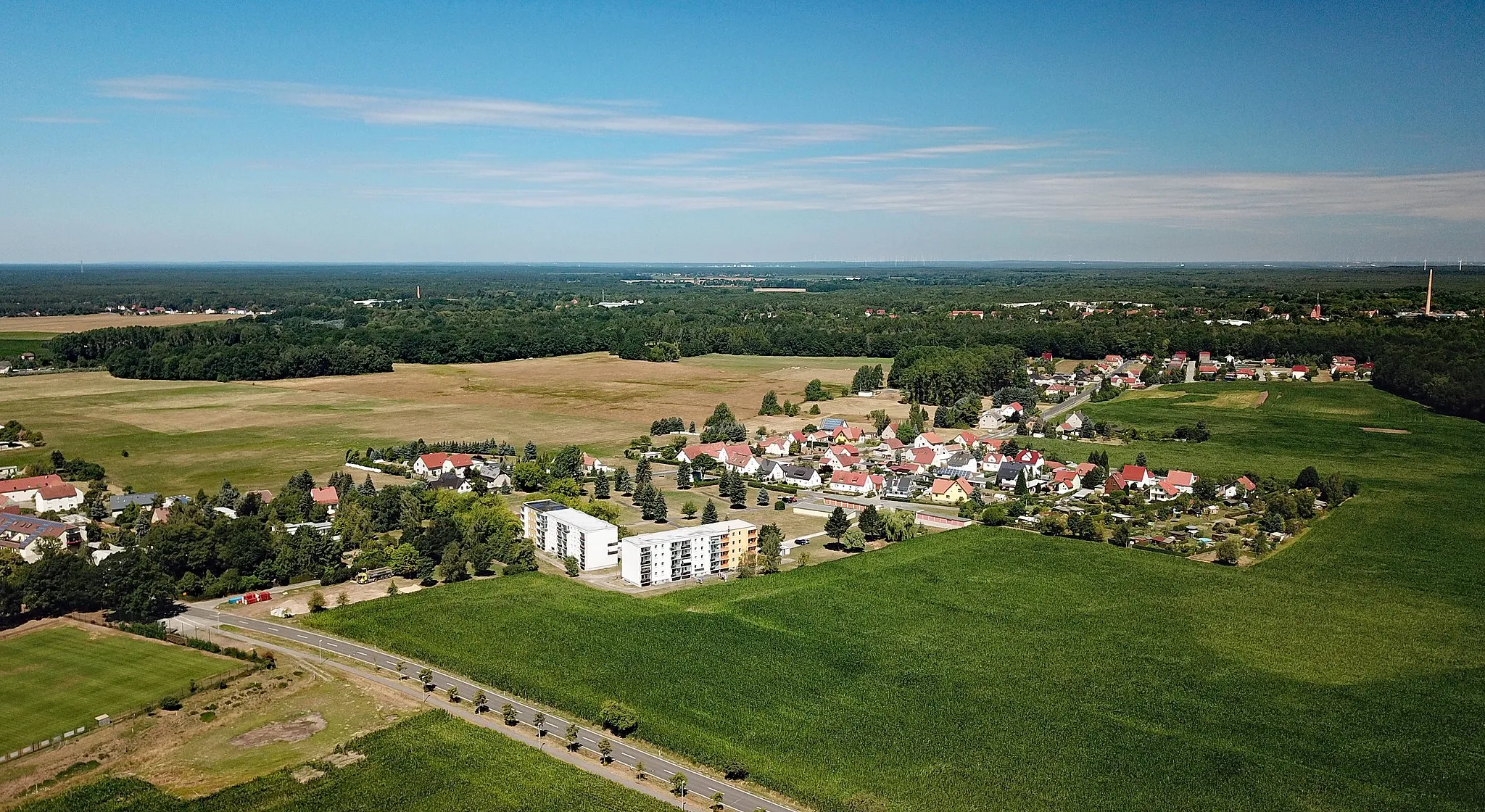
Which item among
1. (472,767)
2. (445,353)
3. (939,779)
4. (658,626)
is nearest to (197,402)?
(445,353)

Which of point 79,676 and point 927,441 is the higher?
point 927,441

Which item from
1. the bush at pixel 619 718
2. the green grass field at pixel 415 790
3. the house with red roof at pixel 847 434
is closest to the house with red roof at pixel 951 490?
the house with red roof at pixel 847 434

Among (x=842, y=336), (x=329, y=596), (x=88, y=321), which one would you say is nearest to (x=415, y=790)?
(x=329, y=596)

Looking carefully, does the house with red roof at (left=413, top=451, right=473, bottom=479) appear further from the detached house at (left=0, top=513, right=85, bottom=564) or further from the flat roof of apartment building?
the flat roof of apartment building

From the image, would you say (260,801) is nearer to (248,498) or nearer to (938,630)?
(938,630)

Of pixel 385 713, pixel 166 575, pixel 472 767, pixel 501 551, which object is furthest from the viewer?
pixel 501 551

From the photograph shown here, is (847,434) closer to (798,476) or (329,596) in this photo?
(798,476)
